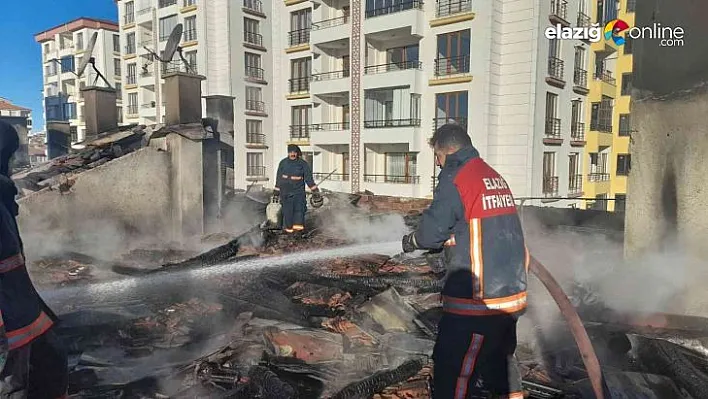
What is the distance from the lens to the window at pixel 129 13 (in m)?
39.7

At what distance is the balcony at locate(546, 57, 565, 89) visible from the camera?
21609 mm

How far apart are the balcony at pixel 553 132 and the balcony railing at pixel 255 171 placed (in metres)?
18.8

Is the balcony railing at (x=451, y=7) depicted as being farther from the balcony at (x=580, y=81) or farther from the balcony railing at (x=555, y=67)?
the balcony at (x=580, y=81)

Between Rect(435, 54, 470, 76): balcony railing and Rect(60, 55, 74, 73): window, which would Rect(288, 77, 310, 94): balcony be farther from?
Rect(60, 55, 74, 73): window

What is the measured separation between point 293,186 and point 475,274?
6.78 metres

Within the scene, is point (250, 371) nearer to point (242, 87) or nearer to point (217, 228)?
point (217, 228)

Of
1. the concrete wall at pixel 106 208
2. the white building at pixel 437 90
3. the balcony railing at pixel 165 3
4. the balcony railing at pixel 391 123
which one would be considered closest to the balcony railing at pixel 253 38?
the white building at pixel 437 90

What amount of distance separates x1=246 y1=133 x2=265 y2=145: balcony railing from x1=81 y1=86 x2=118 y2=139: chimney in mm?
20090

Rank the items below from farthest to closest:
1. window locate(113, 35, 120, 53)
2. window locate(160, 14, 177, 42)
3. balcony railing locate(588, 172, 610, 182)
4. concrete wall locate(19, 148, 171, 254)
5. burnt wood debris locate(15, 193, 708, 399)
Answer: window locate(113, 35, 120, 53)
window locate(160, 14, 177, 42)
balcony railing locate(588, 172, 610, 182)
concrete wall locate(19, 148, 171, 254)
burnt wood debris locate(15, 193, 708, 399)

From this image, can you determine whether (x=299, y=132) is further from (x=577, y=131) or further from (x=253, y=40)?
(x=577, y=131)

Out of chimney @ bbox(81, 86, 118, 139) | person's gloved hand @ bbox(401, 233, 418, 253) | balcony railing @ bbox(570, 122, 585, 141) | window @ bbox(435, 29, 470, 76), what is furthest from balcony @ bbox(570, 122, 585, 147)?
person's gloved hand @ bbox(401, 233, 418, 253)

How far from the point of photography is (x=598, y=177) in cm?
2745

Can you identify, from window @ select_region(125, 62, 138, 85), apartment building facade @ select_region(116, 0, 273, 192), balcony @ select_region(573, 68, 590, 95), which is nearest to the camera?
balcony @ select_region(573, 68, 590, 95)

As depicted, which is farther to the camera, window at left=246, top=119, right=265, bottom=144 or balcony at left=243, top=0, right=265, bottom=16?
balcony at left=243, top=0, right=265, bottom=16
